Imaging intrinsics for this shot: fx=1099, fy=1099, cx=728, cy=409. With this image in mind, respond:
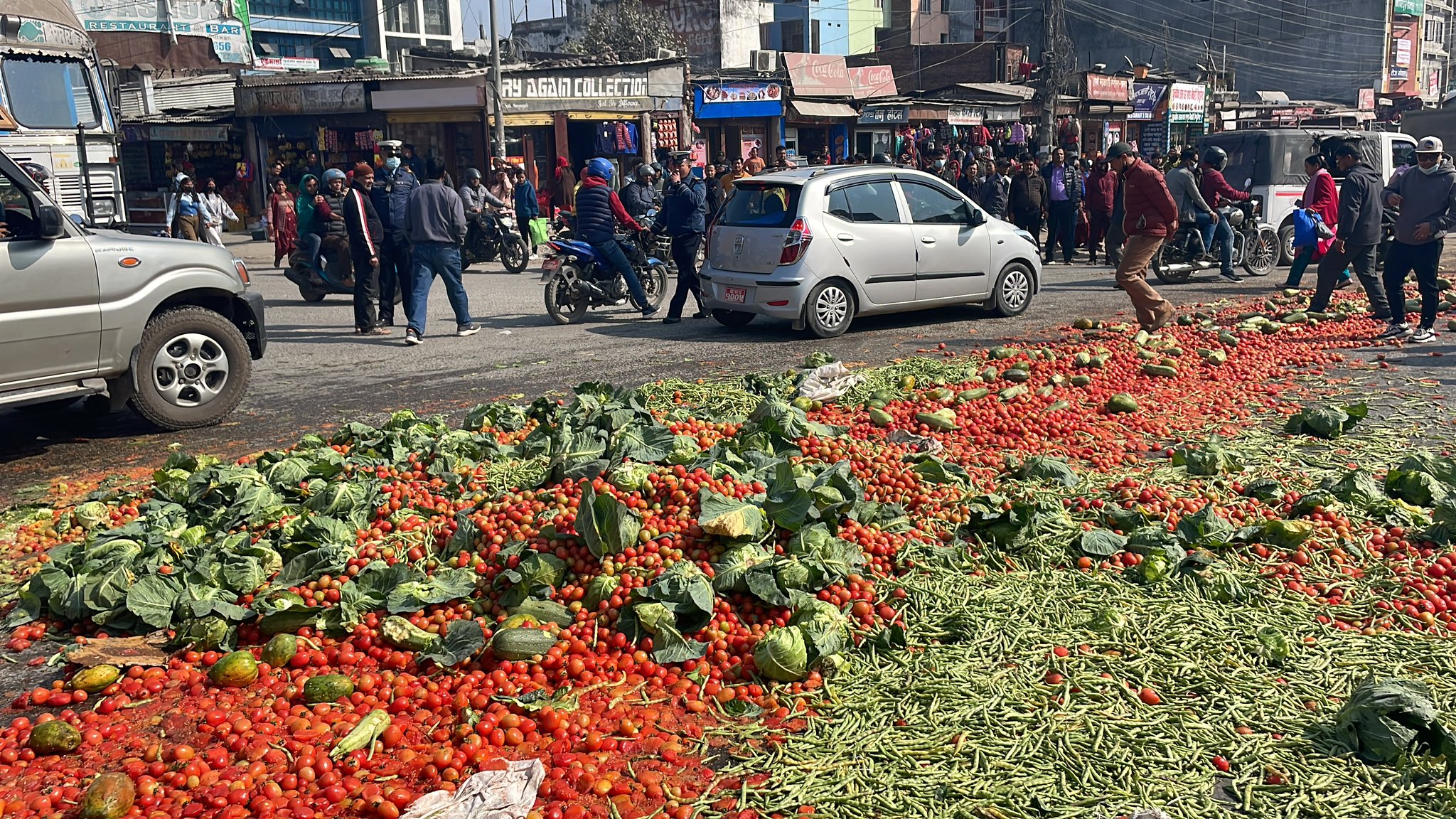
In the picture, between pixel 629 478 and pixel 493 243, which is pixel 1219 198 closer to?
pixel 493 243

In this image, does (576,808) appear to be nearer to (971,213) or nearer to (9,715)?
(9,715)

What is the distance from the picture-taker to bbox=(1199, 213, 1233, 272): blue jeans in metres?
16.6

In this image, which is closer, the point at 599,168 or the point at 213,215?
the point at 599,168

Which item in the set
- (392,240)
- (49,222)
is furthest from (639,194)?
(49,222)

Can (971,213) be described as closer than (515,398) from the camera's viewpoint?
No

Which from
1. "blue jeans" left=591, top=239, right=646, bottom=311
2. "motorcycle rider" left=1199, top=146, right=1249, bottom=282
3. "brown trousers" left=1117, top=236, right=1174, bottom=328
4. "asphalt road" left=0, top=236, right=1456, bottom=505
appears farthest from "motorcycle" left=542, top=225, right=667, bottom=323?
"motorcycle rider" left=1199, top=146, right=1249, bottom=282

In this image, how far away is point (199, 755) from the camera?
3.62m

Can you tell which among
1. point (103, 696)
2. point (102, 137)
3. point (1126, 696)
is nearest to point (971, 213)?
point (1126, 696)

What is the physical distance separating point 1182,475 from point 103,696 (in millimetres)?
5487

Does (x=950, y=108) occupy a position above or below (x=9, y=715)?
above

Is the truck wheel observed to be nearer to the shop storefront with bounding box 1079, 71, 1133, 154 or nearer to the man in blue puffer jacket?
the man in blue puffer jacket

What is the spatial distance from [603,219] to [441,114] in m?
17.4

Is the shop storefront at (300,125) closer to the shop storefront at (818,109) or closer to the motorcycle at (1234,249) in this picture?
the shop storefront at (818,109)

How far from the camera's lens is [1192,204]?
16297 mm
